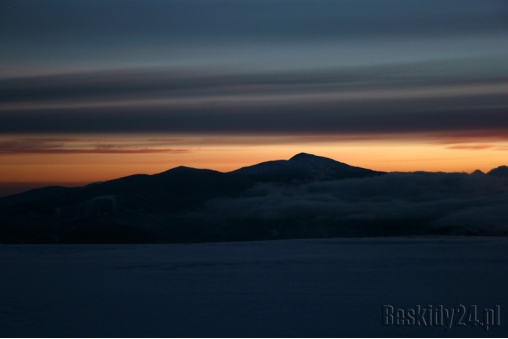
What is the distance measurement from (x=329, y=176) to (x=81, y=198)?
82.6 metres

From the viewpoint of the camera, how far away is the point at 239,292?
1758 centimetres

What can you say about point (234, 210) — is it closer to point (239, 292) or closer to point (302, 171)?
point (302, 171)

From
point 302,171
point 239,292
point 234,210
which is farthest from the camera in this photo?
point 302,171

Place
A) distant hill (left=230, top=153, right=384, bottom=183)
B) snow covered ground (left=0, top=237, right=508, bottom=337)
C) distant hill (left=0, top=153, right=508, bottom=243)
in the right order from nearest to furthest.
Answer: snow covered ground (left=0, top=237, right=508, bottom=337), distant hill (left=0, top=153, right=508, bottom=243), distant hill (left=230, top=153, right=384, bottom=183)

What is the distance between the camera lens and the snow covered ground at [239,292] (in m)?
13.4

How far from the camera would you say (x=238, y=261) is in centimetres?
2622

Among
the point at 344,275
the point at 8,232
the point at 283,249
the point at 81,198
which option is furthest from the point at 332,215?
the point at 344,275

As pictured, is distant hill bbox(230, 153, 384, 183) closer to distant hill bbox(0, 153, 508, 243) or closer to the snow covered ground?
distant hill bbox(0, 153, 508, 243)

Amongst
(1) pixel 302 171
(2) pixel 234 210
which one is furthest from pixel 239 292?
(1) pixel 302 171

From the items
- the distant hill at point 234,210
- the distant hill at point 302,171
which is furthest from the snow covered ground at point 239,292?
the distant hill at point 302,171

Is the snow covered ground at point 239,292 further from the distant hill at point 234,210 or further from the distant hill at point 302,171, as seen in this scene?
the distant hill at point 302,171

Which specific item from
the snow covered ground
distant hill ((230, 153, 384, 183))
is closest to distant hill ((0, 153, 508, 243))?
distant hill ((230, 153, 384, 183))

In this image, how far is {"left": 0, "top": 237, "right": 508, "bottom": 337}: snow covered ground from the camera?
13.4 meters

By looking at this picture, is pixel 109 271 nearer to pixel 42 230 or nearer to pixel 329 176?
pixel 42 230
